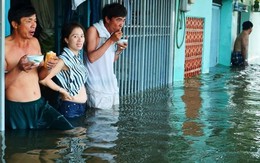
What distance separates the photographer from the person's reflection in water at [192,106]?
6.37m

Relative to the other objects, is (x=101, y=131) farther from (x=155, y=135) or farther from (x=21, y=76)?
(x=21, y=76)

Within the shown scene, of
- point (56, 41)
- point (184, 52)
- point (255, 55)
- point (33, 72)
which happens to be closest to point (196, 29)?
point (184, 52)

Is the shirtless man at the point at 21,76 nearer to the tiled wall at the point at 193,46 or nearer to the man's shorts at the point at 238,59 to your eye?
the tiled wall at the point at 193,46

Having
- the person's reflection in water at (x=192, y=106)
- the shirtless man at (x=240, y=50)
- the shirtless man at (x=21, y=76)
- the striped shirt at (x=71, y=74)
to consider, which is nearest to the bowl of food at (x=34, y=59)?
the shirtless man at (x=21, y=76)

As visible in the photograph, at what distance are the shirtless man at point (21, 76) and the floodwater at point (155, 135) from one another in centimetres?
20

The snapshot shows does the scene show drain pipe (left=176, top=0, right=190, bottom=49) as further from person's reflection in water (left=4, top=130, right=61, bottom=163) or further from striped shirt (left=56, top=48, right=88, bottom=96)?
person's reflection in water (left=4, top=130, right=61, bottom=163)

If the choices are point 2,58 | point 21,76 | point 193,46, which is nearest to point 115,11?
point 21,76

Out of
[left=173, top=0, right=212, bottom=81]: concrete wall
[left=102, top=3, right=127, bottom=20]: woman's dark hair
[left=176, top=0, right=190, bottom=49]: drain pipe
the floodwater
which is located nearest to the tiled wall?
[left=173, top=0, right=212, bottom=81]: concrete wall

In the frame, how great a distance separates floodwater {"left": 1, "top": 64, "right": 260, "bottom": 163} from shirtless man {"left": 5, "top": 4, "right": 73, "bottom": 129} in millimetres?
199

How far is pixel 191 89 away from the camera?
10.5 meters

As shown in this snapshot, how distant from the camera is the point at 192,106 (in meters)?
8.27

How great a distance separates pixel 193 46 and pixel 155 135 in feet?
24.8

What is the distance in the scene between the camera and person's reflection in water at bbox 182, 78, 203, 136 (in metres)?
6.37

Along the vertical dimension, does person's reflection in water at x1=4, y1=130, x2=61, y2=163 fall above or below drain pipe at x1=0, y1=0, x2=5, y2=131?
below
